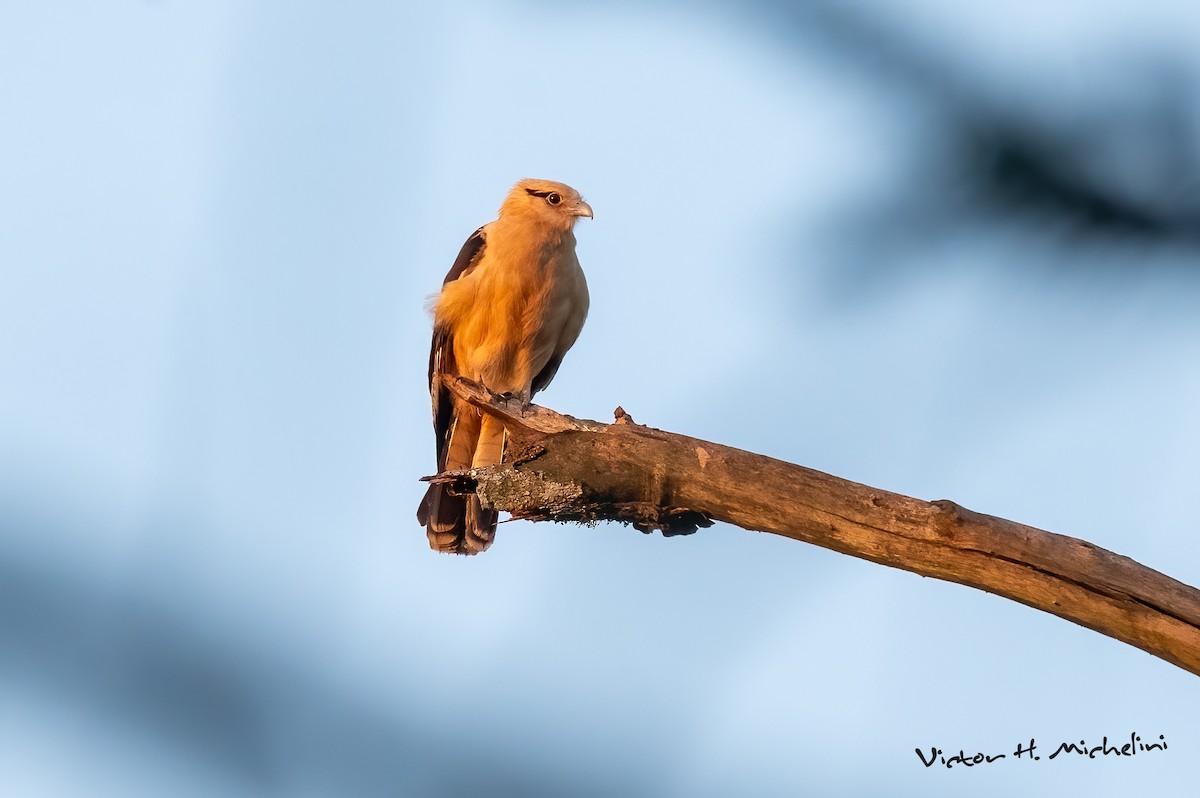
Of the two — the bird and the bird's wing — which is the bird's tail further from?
the bird's wing

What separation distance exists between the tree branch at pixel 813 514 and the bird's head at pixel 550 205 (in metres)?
2.96

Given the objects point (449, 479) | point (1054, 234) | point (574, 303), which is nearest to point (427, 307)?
point (574, 303)

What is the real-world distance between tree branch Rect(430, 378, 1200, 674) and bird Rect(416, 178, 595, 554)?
7.73ft

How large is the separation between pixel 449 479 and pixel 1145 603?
2.54 m

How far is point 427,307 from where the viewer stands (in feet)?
24.6

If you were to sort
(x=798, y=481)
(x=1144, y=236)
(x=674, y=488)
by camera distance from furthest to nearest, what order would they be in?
(x=674, y=488)
(x=798, y=481)
(x=1144, y=236)

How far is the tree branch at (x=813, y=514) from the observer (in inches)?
122

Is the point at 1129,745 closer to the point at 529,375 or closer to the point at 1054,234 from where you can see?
the point at 1054,234

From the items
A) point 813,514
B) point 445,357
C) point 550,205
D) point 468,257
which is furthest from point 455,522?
point 813,514

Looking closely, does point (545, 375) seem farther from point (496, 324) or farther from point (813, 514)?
point (813, 514)

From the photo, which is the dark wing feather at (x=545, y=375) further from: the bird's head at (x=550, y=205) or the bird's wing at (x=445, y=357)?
the bird's head at (x=550, y=205)

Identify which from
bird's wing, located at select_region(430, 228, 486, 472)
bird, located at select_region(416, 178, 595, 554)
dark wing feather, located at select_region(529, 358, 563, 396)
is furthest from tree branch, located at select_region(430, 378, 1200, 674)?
dark wing feather, located at select_region(529, 358, 563, 396)

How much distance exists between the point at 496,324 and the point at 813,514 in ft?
12.5

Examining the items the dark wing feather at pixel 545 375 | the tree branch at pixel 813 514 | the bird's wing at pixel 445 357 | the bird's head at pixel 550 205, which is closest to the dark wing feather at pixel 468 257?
the bird's wing at pixel 445 357
